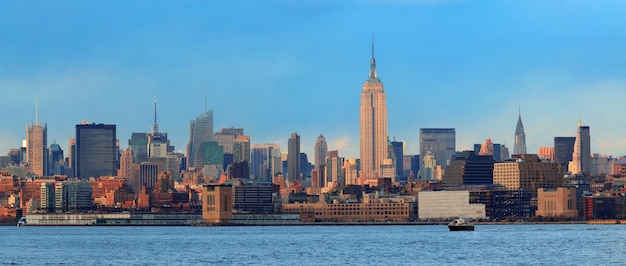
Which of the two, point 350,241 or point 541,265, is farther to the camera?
point 350,241

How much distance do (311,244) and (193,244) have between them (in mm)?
12834

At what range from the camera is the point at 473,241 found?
183000 mm

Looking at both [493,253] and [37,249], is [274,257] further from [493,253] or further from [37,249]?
[37,249]

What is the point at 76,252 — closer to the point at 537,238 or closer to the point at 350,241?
the point at 350,241

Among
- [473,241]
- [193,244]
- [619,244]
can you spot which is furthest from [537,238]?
[193,244]

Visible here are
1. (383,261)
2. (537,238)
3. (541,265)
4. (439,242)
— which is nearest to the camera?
(541,265)

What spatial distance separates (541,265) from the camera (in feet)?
418

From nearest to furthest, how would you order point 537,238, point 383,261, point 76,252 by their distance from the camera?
1. point 383,261
2. point 76,252
3. point 537,238

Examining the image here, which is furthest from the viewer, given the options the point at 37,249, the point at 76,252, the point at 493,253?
the point at 37,249

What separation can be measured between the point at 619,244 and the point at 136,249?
1916 inches

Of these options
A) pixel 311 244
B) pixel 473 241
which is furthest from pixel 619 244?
pixel 311 244

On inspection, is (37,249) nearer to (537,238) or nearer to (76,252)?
(76,252)

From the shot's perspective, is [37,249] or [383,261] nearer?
[383,261]

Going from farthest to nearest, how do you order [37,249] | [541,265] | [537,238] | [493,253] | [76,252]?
[537,238] < [37,249] < [76,252] < [493,253] < [541,265]
